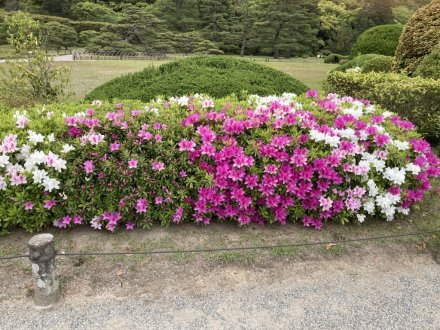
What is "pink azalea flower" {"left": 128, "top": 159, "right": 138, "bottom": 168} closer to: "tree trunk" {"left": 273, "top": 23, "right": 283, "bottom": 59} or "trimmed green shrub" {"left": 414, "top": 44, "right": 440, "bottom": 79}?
"trimmed green shrub" {"left": 414, "top": 44, "right": 440, "bottom": 79}

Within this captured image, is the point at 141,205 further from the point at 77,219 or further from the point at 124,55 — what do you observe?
the point at 124,55

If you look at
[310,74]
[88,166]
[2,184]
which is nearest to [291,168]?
[88,166]

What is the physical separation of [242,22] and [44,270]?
3302cm

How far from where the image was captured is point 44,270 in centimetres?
247

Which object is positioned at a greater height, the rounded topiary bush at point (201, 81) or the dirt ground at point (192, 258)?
the rounded topiary bush at point (201, 81)

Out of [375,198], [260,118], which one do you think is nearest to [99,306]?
[260,118]

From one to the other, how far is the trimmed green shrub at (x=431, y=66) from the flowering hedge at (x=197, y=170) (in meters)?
3.13

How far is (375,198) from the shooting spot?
11.5ft

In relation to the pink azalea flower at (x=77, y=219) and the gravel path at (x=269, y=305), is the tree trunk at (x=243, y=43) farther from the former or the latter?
the gravel path at (x=269, y=305)

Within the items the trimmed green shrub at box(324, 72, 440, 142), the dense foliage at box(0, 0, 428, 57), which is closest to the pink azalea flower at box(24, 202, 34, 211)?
the trimmed green shrub at box(324, 72, 440, 142)

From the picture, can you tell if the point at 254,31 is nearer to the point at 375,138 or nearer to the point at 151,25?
the point at 151,25

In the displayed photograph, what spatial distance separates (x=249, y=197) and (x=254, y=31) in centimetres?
3113

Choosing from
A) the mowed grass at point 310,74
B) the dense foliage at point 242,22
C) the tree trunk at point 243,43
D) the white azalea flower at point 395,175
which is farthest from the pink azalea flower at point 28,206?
the tree trunk at point 243,43

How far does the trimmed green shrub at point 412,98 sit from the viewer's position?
208 inches
